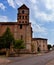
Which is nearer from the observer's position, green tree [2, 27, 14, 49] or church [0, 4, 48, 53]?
green tree [2, 27, 14, 49]

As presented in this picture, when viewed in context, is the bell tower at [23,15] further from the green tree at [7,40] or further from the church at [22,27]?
the green tree at [7,40]

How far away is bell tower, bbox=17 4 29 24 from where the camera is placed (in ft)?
316

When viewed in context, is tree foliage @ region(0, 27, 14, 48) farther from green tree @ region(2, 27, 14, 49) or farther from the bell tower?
the bell tower

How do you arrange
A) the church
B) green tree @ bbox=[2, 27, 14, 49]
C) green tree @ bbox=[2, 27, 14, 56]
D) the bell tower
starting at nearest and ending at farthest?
1. green tree @ bbox=[2, 27, 14, 56]
2. green tree @ bbox=[2, 27, 14, 49]
3. the church
4. the bell tower

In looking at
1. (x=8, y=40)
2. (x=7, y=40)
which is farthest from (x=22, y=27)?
(x=7, y=40)

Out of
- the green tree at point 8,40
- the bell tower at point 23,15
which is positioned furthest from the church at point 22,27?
the green tree at point 8,40

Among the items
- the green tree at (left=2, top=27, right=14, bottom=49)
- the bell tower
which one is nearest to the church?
the bell tower

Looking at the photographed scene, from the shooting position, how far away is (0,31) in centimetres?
9888

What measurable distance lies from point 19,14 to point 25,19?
147 inches

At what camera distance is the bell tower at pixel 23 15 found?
96.2 meters

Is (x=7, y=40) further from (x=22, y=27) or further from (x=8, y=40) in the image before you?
(x=22, y=27)

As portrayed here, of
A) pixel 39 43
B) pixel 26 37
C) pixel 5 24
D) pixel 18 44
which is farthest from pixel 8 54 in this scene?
pixel 39 43

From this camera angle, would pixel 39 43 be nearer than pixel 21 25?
No

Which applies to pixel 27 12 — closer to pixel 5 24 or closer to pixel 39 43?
pixel 5 24
